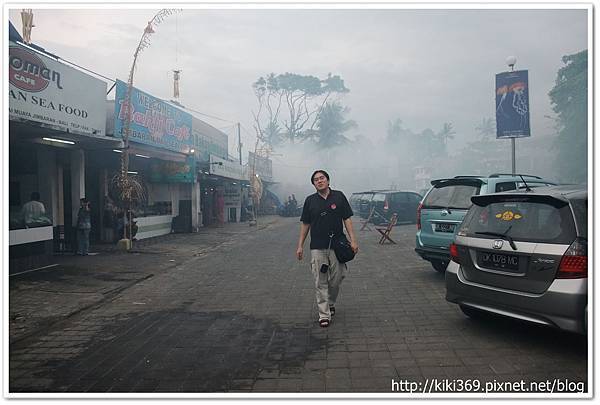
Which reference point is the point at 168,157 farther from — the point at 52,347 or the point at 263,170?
the point at 263,170

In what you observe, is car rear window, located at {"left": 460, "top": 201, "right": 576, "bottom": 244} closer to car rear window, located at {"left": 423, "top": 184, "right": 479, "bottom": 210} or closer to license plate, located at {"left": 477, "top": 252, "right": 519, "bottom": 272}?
license plate, located at {"left": 477, "top": 252, "right": 519, "bottom": 272}

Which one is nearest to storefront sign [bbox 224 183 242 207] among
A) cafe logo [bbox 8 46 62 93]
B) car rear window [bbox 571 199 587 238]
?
cafe logo [bbox 8 46 62 93]

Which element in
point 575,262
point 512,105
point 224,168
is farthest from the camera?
point 224,168

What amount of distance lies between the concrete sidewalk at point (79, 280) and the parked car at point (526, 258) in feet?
16.1

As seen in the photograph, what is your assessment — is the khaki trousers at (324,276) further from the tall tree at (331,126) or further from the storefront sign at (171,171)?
the tall tree at (331,126)

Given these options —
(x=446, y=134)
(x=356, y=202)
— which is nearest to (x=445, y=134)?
(x=446, y=134)

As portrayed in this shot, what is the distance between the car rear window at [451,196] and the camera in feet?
22.8

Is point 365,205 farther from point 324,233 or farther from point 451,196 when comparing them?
point 324,233

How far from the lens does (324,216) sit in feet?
15.9

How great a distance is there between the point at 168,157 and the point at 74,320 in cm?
1057

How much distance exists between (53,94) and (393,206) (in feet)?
48.5

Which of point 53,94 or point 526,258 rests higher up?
point 53,94

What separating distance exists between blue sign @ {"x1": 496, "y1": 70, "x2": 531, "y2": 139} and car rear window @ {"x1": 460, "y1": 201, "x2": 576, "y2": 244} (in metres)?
7.75
